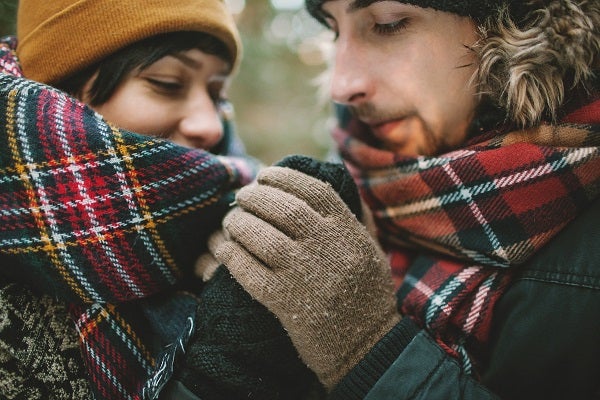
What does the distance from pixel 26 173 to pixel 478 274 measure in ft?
3.41

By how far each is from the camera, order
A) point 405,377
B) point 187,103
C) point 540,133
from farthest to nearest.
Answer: point 187,103 → point 540,133 → point 405,377

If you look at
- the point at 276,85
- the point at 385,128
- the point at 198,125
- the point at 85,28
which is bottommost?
the point at 276,85

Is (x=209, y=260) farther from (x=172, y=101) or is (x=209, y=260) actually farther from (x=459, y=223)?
(x=459, y=223)

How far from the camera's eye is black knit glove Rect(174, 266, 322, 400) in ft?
2.55

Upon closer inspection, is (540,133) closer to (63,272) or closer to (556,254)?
(556,254)

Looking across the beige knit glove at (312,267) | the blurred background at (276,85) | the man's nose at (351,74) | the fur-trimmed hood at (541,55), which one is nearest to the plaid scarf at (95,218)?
the beige knit glove at (312,267)

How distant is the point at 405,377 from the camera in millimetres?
777

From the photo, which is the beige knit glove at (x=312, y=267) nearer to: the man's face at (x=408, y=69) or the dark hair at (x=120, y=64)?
the man's face at (x=408, y=69)

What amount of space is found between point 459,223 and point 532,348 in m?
0.31

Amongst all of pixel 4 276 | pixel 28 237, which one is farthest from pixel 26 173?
pixel 4 276

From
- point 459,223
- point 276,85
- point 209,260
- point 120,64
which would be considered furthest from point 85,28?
point 276,85

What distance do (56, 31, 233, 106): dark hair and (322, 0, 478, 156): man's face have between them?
441 mm

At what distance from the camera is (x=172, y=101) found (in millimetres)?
1092

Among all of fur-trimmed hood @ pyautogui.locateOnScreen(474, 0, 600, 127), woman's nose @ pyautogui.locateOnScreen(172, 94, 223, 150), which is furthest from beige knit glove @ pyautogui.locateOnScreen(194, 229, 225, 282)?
fur-trimmed hood @ pyautogui.locateOnScreen(474, 0, 600, 127)
